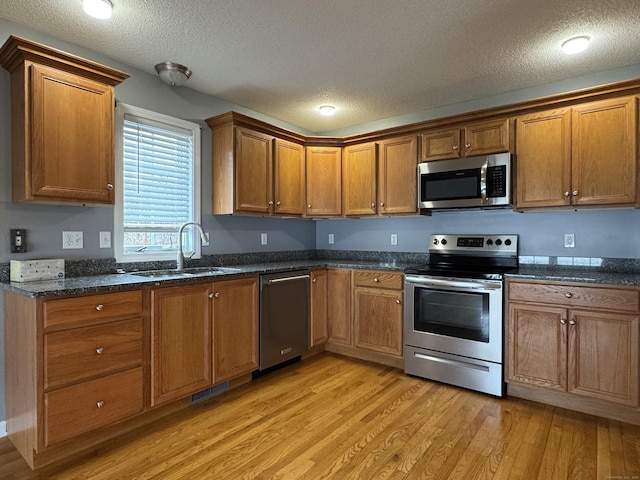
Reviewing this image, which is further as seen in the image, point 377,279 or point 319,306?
point 319,306

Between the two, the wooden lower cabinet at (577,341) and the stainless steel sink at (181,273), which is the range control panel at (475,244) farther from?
the stainless steel sink at (181,273)

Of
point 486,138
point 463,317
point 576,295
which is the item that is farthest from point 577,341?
point 486,138

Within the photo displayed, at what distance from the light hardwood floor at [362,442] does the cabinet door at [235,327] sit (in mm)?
214

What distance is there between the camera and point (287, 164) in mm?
3719

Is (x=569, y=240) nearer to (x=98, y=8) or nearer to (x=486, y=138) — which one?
(x=486, y=138)

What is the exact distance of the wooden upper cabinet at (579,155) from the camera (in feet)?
8.31

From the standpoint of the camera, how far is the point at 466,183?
3141mm

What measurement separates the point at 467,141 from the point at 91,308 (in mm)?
3037

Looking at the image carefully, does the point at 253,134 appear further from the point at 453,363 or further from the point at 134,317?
the point at 453,363

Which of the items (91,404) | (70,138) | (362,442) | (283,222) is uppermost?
(70,138)

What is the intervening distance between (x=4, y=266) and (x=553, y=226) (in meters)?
3.92

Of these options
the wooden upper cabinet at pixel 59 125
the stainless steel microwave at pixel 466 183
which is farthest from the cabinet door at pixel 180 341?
the stainless steel microwave at pixel 466 183

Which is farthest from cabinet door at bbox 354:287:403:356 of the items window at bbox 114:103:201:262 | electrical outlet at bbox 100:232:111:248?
electrical outlet at bbox 100:232:111:248

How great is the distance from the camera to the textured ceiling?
2.07 meters
